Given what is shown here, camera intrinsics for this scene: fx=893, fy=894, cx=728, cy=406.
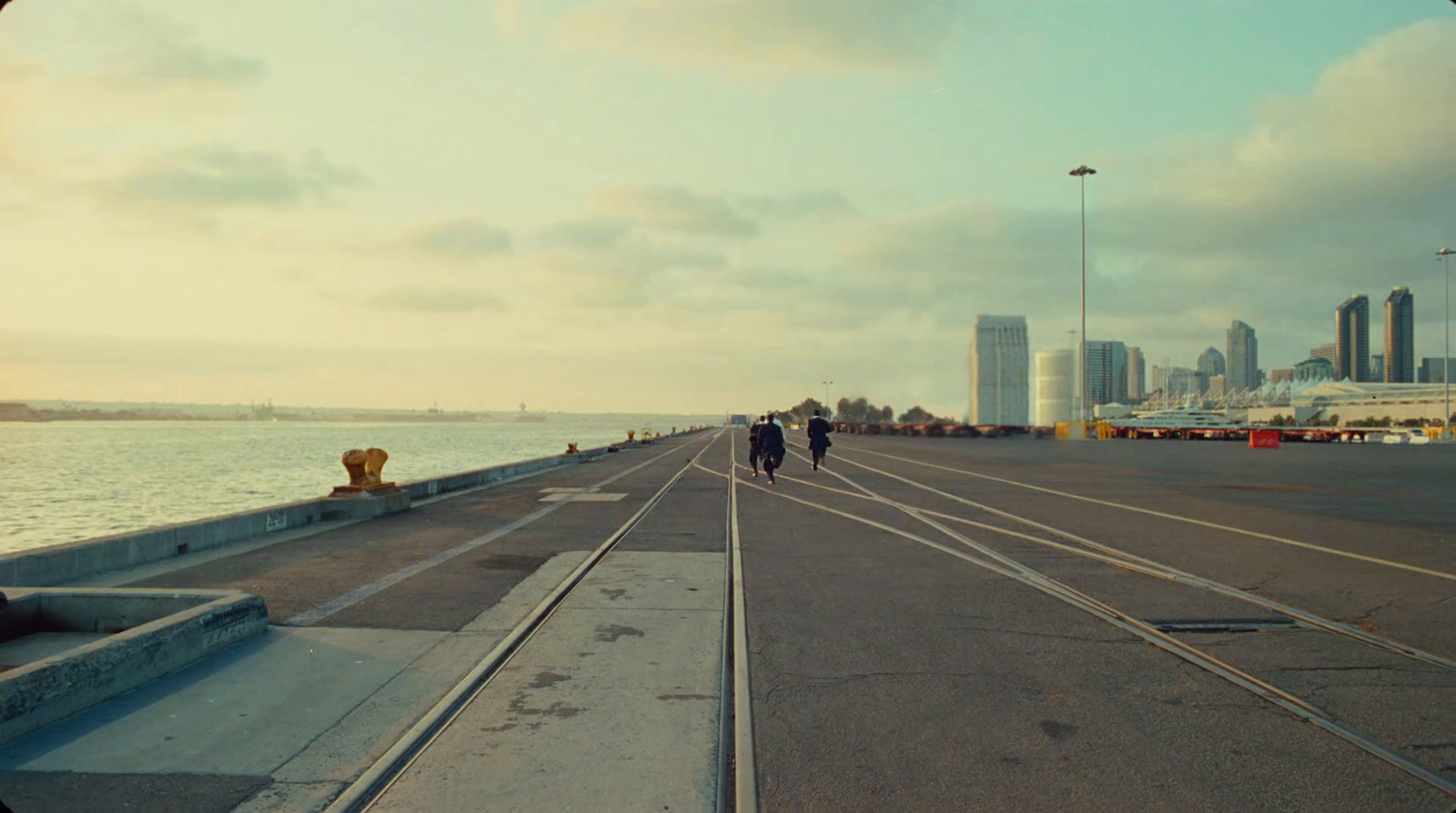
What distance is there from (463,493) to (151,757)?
1752 cm

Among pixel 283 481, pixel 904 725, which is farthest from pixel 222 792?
pixel 283 481

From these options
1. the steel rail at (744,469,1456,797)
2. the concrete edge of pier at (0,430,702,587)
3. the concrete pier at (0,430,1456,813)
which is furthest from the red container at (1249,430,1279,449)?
the concrete edge of pier at (0,430,702,587)

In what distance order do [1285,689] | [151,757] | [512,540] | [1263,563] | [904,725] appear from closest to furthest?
[151,757]
[904,725]
[1285,689]
[1263,563]
[512,540]

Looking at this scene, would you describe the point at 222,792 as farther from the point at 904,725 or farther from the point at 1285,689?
the point at 1285,689

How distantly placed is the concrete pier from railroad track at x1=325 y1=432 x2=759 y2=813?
0.06 metres

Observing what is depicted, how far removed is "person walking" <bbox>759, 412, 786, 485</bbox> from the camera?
2452cm

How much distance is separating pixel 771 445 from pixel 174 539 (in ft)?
52.4

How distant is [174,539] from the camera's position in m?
11.2

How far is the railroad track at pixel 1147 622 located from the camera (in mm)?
4891

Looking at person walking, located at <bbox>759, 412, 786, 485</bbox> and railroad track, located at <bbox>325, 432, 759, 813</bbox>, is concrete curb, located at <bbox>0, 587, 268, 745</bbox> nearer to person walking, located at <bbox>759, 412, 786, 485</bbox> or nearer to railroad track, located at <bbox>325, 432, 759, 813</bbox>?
railroad track, located at <bbox>325, 432, 759, 813</bbox>

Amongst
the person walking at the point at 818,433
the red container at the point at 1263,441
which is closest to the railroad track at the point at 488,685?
the person walking at the point at 818,433

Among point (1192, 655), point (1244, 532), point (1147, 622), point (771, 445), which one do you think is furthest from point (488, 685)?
point (771, 445)

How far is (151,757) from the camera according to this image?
4.59m

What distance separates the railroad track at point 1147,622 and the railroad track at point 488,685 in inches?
126
